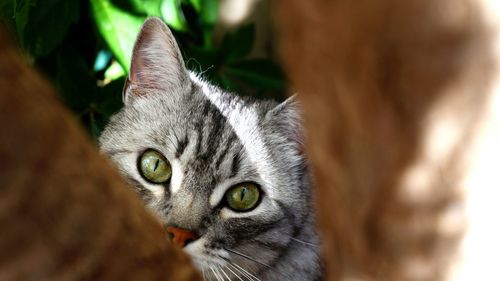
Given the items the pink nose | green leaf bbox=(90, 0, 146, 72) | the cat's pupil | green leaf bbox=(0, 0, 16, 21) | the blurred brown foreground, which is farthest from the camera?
green leaf bbox=(90, 0, 146, 72)

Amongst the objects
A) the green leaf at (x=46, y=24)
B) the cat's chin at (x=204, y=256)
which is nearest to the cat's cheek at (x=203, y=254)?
the cat's chin at (x=204, y=256)

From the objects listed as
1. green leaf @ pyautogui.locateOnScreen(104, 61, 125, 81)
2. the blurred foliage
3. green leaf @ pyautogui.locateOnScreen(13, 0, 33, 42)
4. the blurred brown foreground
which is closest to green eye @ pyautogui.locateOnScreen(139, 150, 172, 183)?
the blurred foliage

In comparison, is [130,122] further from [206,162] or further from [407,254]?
[407,254]

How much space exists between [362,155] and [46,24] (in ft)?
3.41

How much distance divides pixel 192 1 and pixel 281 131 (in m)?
0.48

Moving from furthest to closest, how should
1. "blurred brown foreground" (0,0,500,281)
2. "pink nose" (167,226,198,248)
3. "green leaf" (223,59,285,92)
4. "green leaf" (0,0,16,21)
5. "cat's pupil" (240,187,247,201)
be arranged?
"green leaf" (223,59,285,92) → "green leaf" (0,0,16,21) → "cat's pupil" (240,187,247,201) → "pink nose" (167,226,198,248) → "blurred brown foreground" (0,0,500,281)

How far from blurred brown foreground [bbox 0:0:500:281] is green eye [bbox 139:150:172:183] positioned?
0.58m

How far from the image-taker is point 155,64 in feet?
4.43

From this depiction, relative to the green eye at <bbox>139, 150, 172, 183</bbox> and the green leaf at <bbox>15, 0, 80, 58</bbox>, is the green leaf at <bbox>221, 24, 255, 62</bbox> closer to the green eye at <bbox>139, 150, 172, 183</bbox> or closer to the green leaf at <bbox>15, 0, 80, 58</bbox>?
the green leaf at <bbox>15, 0, 80, 58</bbox>

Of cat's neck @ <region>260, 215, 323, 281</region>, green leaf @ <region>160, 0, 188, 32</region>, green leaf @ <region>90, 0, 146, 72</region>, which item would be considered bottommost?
cat's neck @ <region>260, 215, 323, 281</region>

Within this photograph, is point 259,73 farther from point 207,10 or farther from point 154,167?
point 154,167

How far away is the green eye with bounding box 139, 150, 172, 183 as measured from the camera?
1254 mm

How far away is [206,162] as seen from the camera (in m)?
1.24

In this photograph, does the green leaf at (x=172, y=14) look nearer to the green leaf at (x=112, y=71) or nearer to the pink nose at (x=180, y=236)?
the green leaf at (x=112, y=71)
